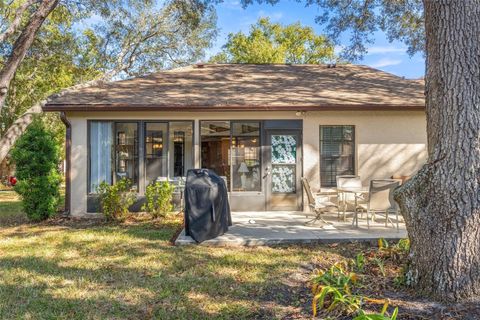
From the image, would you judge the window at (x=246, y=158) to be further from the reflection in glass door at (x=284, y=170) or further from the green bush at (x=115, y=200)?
the green bush at (x=115, y=200)

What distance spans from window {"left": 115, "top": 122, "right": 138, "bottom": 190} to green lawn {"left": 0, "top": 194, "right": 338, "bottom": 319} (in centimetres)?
270

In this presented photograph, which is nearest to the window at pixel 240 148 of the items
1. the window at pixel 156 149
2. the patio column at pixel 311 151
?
the window at pixel 156 149

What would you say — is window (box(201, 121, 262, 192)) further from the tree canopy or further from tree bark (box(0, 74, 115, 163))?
the tree canopy

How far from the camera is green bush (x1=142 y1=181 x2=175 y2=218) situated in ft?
26.9

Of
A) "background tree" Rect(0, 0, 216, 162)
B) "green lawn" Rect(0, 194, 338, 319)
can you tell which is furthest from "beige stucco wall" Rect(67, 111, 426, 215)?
"background tree" Rect(0, 0, 216, 162)

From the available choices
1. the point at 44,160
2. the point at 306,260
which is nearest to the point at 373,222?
the point at 306,260

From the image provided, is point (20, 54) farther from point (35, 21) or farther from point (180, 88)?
point (180, 88)

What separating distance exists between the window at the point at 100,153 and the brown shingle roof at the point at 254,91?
69 centimetres

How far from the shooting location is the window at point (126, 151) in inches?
360

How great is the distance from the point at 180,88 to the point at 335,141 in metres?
4.78

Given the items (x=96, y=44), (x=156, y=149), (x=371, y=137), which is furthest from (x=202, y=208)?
(x=96, y=44)

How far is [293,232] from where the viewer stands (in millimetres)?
6504

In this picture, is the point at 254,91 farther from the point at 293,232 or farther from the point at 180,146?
the point at 293,232

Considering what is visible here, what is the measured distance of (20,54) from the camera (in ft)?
24.1
